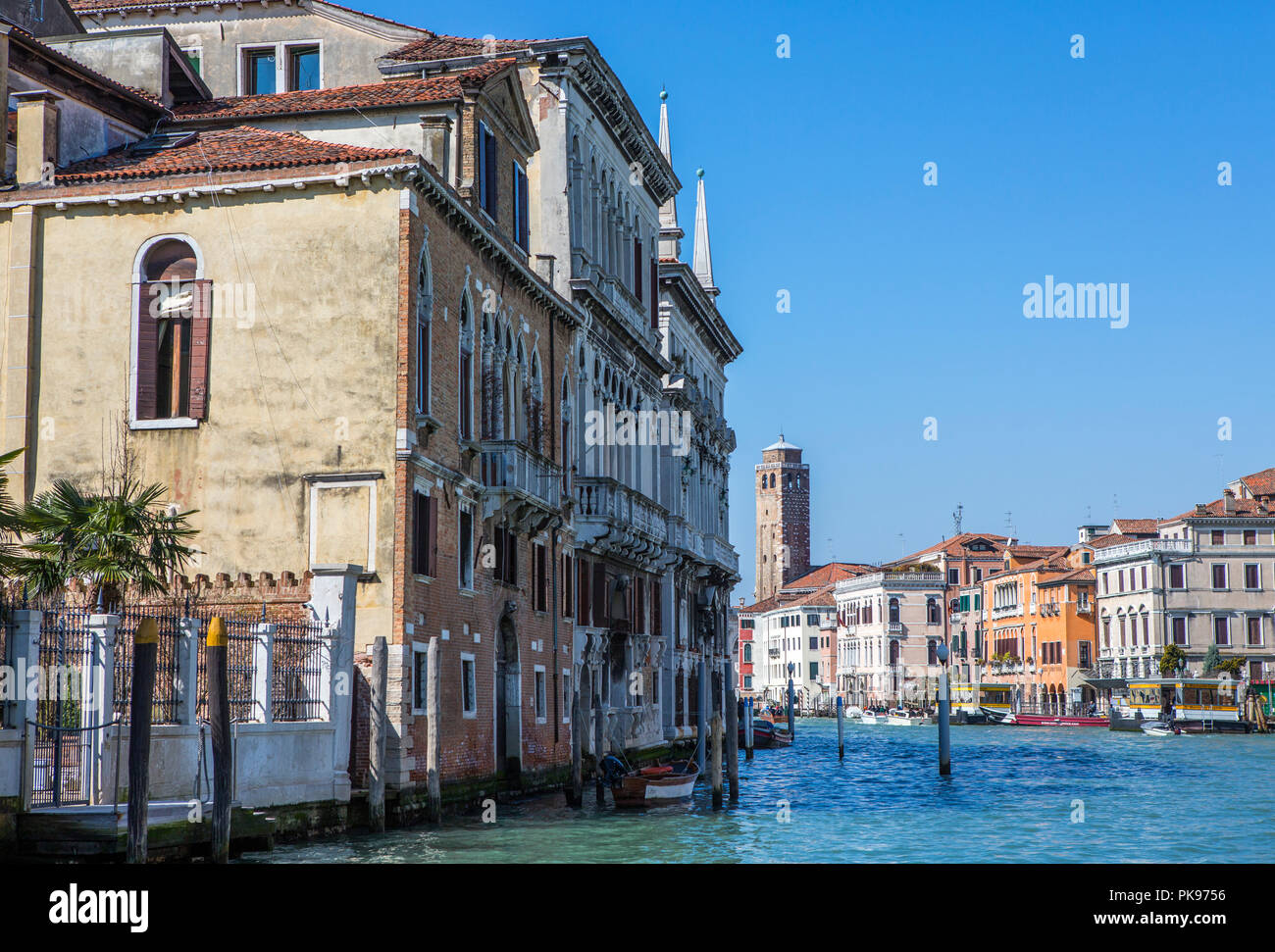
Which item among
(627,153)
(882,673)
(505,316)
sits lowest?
(882,673)

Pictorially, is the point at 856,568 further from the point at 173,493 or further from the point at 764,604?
the point at 173,493

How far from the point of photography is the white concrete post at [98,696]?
41.8 ft

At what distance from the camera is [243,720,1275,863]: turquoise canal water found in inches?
653

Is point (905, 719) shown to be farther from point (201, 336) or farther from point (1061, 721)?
point (201, 336)

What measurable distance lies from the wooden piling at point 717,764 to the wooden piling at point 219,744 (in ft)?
34.8

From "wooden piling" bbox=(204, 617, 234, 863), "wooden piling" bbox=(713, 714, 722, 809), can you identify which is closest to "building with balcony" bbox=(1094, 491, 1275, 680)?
"wooden piling" bbox=(713, 714, 722, 809)

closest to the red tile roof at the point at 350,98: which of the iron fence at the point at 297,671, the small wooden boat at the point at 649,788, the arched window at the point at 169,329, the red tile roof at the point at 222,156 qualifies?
the red tile roof at the point at 222,156

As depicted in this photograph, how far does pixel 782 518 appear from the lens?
121750mm

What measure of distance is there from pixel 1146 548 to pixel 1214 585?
2.97 meters

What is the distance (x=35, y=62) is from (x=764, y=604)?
329 ft

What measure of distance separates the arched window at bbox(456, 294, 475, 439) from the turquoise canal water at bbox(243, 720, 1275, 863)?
4958mm
